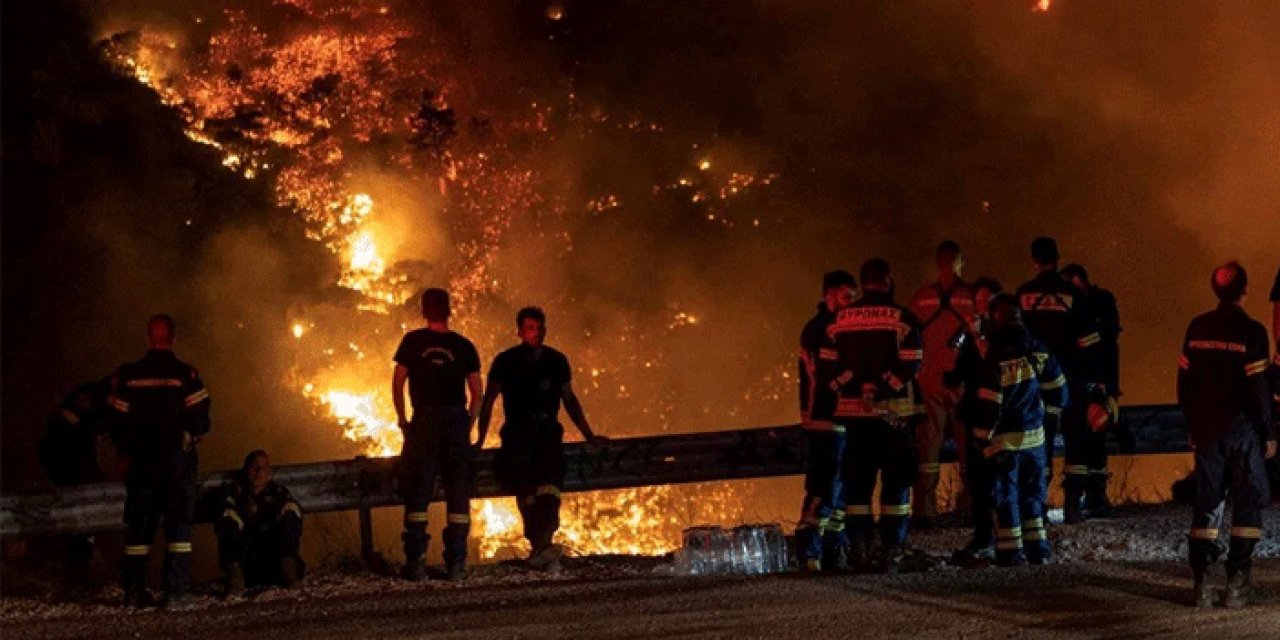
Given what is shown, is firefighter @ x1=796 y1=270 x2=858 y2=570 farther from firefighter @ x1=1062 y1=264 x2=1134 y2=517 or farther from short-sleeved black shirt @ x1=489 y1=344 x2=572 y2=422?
firefighter @ x1=1062 y1=264 x2=1134 y2=517

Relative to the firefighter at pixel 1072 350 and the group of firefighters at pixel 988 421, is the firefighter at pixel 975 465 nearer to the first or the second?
the group of firefighters at pixel 988 421

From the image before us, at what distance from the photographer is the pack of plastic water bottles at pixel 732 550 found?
1110cm

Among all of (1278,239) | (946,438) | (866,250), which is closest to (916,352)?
(946,438)

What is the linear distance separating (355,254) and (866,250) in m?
6.11

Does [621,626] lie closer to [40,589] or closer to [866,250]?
[40,589]

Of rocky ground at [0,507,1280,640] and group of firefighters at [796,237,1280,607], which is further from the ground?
group of firefighters at [796,237,1280,607]

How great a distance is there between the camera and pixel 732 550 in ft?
36.4

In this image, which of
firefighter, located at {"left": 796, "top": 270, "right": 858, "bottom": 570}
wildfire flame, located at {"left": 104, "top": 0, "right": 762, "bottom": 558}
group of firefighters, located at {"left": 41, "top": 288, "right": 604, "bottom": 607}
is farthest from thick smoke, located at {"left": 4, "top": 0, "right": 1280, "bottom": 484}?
firefighter, located at {"left": 796, "top": 270, "right": 858, "bottom": 570}

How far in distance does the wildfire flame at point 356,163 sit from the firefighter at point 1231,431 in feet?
33.1

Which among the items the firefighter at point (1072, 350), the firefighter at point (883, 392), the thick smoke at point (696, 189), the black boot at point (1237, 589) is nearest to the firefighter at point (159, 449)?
the firefighter at point (883, 392)

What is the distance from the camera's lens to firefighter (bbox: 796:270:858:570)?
10977mm

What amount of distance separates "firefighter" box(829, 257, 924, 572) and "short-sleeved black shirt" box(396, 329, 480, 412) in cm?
259

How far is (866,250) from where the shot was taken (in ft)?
69.5

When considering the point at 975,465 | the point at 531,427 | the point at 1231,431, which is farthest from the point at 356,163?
the point at 1231,431
